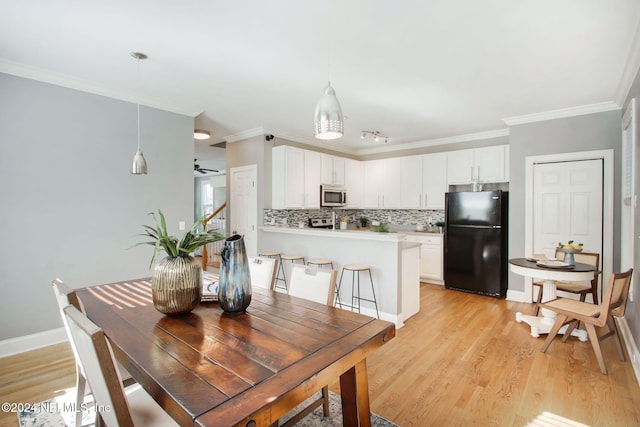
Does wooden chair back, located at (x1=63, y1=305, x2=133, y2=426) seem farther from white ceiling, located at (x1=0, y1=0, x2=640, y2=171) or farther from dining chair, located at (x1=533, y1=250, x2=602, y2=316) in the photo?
dining chair, located at (x1=533, y1=250, x2=602, y2=316)

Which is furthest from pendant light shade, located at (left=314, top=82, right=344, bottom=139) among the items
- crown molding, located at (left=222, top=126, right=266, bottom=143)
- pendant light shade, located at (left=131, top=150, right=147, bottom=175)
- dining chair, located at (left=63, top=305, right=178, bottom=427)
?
crown molding, located at (left=222, top=126, right=266, bottom=143)

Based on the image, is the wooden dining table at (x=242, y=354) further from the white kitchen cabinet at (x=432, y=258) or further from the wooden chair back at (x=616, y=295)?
the white kitchen cabinet at (x=432, y=258)

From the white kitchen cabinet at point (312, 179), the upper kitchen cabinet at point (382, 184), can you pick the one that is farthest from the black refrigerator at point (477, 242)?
the white kitchen cabinet at point (312, 179)

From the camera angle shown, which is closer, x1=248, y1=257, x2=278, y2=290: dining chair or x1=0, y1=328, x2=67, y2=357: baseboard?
x1=248, y1=257, x2=278, y2=290: dining chair

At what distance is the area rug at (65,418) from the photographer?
74.3 inches

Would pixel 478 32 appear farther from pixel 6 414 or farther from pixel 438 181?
pixel 6 414

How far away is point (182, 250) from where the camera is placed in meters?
1.64

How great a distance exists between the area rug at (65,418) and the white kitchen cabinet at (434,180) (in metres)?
4.20

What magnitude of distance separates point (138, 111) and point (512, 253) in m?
5.09

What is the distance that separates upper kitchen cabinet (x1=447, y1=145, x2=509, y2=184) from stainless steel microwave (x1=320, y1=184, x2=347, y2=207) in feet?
6.13

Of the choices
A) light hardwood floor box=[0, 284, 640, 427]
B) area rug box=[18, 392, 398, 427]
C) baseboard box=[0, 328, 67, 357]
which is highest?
baseboard box=[0, 328, 67, 357]

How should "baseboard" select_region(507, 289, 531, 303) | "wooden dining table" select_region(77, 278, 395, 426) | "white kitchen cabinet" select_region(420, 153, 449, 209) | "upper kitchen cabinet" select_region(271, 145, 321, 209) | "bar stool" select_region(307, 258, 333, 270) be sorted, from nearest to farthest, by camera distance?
"wooden dining table" select_region(77, 278, 395, 426) < "bar stool" select_region(307, 258, 333, 270) < "baseboard" select_region(507, 289, 531, 303) < "upper kitchen cabinet" select_region(271, 145, 321, 209) < "white kitchen cabinet" select_region(420, 153, 449, 209)

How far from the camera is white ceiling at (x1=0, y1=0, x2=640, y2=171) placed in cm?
200

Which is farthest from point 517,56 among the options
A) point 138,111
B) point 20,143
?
point 20,143
